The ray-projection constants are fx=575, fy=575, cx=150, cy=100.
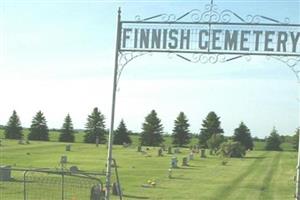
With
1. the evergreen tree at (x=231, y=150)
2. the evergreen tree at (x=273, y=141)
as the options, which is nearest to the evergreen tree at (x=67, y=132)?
the evergreen tree at (x=273, y=141)

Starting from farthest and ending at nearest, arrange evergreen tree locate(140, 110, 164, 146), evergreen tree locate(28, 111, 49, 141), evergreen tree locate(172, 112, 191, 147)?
1. evergreen tree locate(172, 112, 191, 147)
2. evergreen tree locate(140, 110, 164, 146)
3. evergreen tree locate(28, 111, 49, 141)

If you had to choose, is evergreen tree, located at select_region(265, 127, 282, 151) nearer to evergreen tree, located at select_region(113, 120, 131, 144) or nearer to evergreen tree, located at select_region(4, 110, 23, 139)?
evergreen tree, located at select_region(113, 120, 131, 144)

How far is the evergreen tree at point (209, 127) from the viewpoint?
105m

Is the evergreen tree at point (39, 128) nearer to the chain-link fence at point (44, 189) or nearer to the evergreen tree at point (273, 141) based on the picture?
the evergreen tree at point (273, 141)

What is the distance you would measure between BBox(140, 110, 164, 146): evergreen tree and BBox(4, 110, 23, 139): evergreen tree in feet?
72.3

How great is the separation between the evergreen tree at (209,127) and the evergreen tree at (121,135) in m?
13.6

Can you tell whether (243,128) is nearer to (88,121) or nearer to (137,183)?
(88,121)

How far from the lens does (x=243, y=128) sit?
10731 centimetres

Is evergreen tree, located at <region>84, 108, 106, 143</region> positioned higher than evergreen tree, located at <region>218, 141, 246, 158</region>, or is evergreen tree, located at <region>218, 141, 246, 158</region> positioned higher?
evergreen tree, located at <region>84, 108, 106, 143</region>

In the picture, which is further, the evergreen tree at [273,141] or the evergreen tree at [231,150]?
the evergreen tree at [273,141]

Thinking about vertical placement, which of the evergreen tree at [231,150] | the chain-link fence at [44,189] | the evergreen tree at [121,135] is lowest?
the chain-link fence at [44,189]

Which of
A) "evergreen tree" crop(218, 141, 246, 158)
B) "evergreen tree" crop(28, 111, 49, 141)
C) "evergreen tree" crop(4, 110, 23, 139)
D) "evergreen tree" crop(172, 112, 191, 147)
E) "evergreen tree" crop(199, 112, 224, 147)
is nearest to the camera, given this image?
"evergreen tree" crop(218, 141, 246, 158)

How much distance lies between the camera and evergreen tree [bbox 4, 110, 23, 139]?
102 metres

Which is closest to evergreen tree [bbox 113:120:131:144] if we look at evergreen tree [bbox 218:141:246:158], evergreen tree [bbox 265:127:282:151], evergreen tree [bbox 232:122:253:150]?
evergreen tree [bbox 232:122:253:150]
